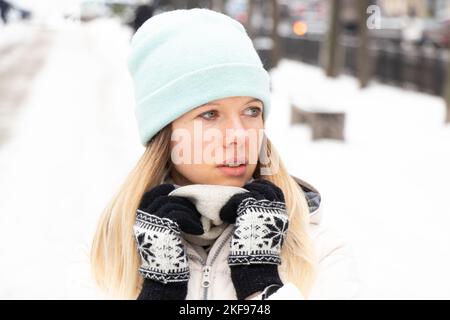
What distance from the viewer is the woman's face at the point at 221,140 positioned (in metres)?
1.71

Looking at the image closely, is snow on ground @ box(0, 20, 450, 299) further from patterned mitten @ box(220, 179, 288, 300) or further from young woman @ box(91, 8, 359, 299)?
patterned mitten @ box(220, 179, 288, 300)

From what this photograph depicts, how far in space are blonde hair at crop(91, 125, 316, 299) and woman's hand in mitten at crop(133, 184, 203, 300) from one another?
81 mm

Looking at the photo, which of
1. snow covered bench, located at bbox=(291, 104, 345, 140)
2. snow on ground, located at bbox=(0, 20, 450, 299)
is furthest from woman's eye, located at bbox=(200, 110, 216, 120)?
snow covered bench, located at bbox=(291, 104, 345, 140)

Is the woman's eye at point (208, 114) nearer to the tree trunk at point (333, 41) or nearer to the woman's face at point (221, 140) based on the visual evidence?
the woman's face at point (221, 140)

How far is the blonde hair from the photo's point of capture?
1740 mm

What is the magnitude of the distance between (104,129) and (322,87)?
25.8 ft

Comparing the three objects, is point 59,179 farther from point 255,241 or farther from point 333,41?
point 333,41

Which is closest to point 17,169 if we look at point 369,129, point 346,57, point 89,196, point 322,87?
point 89,196

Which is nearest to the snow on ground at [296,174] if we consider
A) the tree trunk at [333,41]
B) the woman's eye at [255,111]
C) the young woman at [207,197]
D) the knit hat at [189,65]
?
the young woman at [207,197]

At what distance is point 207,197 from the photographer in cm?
168

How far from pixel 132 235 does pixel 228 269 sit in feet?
0.76
